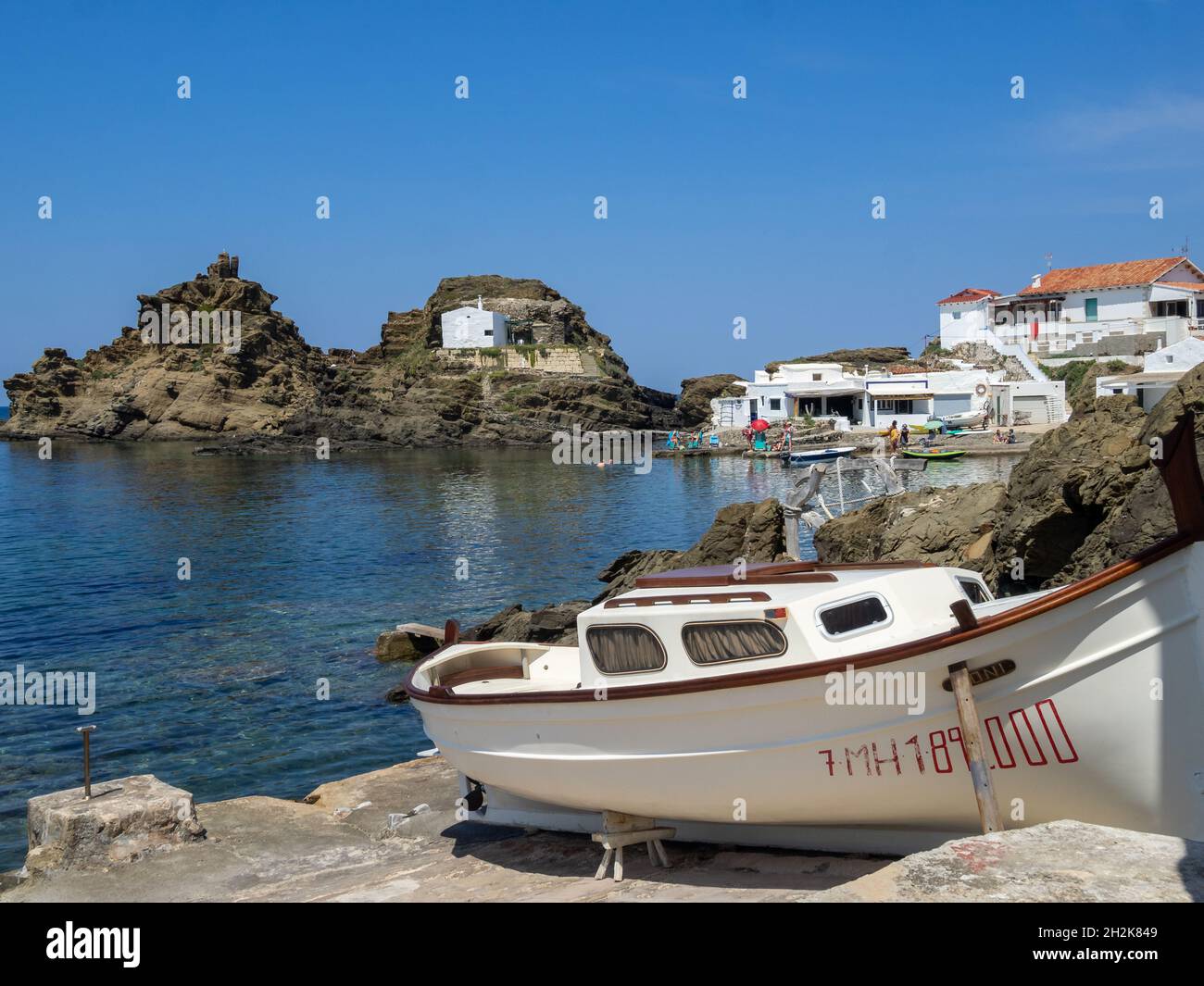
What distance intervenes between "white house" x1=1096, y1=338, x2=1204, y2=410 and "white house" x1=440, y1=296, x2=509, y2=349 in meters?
78.3

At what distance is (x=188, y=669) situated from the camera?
24266 millimetres

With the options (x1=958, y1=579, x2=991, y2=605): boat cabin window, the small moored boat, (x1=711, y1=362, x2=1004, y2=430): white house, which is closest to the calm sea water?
the small moored boat

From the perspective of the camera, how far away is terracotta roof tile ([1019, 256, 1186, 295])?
78.2 metres

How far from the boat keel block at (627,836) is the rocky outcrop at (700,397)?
100 m

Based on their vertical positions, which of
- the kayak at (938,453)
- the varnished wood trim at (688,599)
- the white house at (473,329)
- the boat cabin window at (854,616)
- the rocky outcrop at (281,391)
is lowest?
the boat cabin window at (854,616)

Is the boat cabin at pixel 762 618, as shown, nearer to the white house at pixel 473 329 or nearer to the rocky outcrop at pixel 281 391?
the rocky outcrop at pixel 281 391

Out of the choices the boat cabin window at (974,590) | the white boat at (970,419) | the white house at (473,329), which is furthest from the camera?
the white house at (473,329)

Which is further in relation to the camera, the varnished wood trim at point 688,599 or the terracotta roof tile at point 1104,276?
the terracotta roof tile at point 1104,276

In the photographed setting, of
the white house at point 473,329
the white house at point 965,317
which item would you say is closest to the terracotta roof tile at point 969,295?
the white house at point 965,317

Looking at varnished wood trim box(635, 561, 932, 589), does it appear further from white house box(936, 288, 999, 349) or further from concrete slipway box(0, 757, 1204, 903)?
white house box(936, 288, 999, 349)

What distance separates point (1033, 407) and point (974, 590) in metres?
70.2

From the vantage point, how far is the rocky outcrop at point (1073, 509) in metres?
14.7
